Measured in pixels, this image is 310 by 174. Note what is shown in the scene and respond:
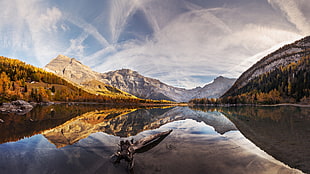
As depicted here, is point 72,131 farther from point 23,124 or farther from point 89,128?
point 23,124

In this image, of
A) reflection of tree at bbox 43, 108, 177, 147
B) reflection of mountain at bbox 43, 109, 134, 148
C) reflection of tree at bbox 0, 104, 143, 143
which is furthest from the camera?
reflection of tree at bbox 0, 104, 143, 143

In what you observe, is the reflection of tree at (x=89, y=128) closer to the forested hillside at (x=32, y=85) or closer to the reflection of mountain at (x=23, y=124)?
the reflection of mountain at (x=23, y=124)

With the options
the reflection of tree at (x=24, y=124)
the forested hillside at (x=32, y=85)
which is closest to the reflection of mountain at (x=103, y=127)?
the reflection of tree at (x=24, y=124)

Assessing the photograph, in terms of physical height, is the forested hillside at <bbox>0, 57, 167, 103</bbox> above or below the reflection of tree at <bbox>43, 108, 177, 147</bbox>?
above

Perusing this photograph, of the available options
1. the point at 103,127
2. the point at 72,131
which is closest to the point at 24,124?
the point at 72,131

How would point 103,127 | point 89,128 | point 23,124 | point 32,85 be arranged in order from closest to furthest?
point 89,128 → point 103,127 → point 23,124 → point 32,85

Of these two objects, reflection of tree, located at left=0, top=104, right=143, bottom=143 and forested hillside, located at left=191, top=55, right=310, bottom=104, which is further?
forested hillside, located at left=191, top=55, right=310, bottom=104

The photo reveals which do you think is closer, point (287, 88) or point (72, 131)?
point (72, 131)

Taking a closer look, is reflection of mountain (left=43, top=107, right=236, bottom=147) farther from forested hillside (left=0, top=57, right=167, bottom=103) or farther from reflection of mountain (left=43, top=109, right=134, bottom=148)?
forested hillside (left=0, top=57, right=167, bottom=103)

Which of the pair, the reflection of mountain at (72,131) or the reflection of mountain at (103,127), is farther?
the reflection of mountain at (103,127)

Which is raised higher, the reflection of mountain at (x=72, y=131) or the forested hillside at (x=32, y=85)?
the forested hillside at (x=32, y=85)

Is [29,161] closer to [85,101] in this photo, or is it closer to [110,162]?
[110,162]

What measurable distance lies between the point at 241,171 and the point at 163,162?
15.8 ft

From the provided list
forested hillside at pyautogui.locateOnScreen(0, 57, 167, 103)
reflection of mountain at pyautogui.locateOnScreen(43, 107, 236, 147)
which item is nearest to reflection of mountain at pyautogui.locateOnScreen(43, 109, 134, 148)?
reflection of mountain at pyautogui.locateOnScreen(43, 107, 236, 147)
